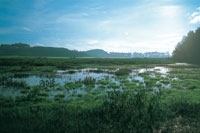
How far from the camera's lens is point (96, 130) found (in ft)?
18.0

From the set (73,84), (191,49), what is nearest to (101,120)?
(73,84)

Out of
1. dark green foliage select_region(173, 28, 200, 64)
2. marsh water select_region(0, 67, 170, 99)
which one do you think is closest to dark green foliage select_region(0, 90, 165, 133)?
marsh water select_region(0, 67, 170, 99)

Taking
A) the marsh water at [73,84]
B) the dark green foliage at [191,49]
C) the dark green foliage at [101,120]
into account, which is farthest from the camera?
the dark green foliage at [191,49]

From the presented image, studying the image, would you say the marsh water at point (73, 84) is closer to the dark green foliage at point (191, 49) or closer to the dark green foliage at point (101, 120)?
the dark green foliage at point (101, 120)

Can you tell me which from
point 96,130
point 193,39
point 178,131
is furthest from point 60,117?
point 193,39

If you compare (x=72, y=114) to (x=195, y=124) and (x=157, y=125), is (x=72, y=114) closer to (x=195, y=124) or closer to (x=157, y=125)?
(x=157, y=125)

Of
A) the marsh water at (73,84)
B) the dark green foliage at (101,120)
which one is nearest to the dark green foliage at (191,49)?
the marsh water at (73,84)

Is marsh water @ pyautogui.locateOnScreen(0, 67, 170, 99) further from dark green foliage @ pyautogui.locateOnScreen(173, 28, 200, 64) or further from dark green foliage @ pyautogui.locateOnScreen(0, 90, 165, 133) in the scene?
dark green foliage @ pyautogui.locateOnScreen(173, 28, 200, 64)

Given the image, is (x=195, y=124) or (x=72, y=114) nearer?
(x=195, y=124)

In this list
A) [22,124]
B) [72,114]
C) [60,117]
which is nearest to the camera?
[22,124]

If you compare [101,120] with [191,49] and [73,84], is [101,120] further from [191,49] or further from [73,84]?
[191,49]

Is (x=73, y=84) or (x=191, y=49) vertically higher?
(x=191, y=49)

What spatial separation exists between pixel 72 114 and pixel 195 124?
23.5 feet

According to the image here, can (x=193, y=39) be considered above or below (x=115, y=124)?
above
